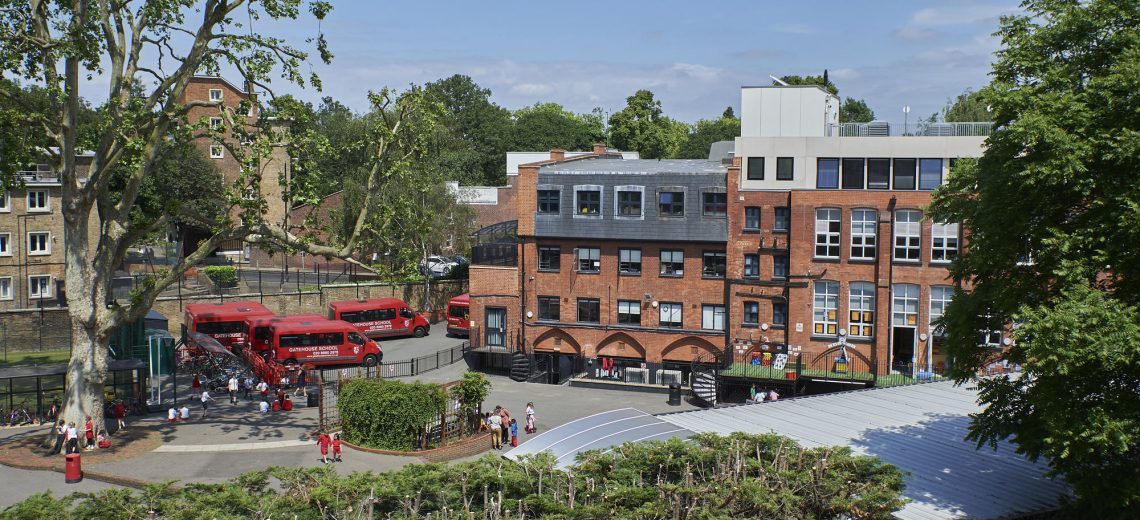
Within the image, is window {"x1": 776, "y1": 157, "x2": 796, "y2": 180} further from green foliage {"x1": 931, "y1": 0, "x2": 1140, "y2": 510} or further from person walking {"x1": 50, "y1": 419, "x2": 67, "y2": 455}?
person walking {"x1": 50, "y1": 419, "x2": 67, "y2": 455}

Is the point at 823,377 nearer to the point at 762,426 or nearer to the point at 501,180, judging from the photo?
the point at 762,426

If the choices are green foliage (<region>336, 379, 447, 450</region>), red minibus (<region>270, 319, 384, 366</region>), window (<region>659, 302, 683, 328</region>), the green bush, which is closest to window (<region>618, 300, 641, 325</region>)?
window (<region>659, 302, 683, 328</region>)

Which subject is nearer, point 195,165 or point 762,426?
point 762,426

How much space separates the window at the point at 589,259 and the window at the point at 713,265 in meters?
4.90

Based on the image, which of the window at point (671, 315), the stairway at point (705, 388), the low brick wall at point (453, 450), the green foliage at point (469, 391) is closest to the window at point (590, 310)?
the window at point (671, 315)

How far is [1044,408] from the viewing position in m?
17.7

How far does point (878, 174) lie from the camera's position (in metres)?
41.8

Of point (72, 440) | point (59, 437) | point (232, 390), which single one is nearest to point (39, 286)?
point (232, 390)

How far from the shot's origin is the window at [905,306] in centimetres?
4134

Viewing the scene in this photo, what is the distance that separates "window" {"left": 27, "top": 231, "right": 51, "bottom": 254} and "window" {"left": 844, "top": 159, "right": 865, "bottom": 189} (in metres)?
41.9

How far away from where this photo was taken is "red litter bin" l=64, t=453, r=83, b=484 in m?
26.4

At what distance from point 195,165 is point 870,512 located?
212ft

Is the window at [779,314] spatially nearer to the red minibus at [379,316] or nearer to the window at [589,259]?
the window at [589,259]

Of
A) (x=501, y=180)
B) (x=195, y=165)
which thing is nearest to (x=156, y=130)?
(x=195, y=165)
